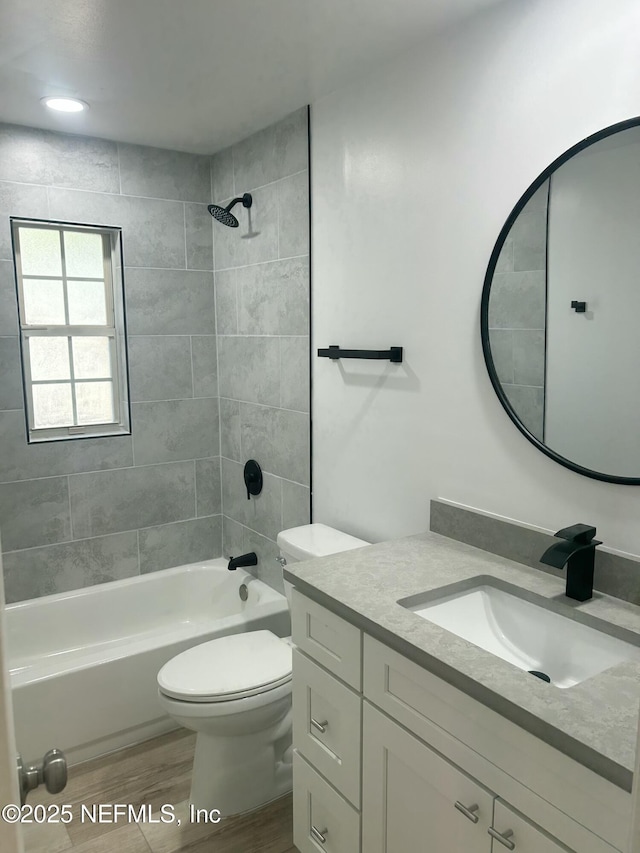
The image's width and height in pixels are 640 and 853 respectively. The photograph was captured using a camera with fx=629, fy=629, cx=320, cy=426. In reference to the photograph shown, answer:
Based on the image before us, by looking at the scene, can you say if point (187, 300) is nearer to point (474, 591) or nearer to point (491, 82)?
point (491, 82)

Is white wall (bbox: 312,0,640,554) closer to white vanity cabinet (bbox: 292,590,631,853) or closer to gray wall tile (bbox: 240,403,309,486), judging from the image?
gray wall tile (bbox: 240,403,309,486)

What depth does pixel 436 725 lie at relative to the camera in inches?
51.1

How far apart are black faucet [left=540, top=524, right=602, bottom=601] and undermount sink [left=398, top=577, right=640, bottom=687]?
0.22 ft

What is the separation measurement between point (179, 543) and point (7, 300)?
1464mm

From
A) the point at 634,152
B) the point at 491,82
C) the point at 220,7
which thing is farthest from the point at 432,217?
the point at 220,7

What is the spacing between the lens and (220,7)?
1.72m

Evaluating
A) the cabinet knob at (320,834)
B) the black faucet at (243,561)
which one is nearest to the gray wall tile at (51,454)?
the black faucet at (243,561)

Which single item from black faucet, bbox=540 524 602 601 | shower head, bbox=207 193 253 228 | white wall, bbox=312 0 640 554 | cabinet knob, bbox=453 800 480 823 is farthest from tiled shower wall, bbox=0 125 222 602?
cabinet knob, bbox=453 800 480 823

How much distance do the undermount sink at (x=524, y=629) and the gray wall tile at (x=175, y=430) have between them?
2022mm

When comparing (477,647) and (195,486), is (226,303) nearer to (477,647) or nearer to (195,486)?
(195,486)

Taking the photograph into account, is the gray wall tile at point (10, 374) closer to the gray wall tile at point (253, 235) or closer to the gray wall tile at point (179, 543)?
the gray wall tile at point (179, 543)

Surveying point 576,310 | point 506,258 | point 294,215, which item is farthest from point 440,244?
point 294,215

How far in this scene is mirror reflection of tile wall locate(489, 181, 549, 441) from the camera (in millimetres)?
1656

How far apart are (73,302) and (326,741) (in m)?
2.34
